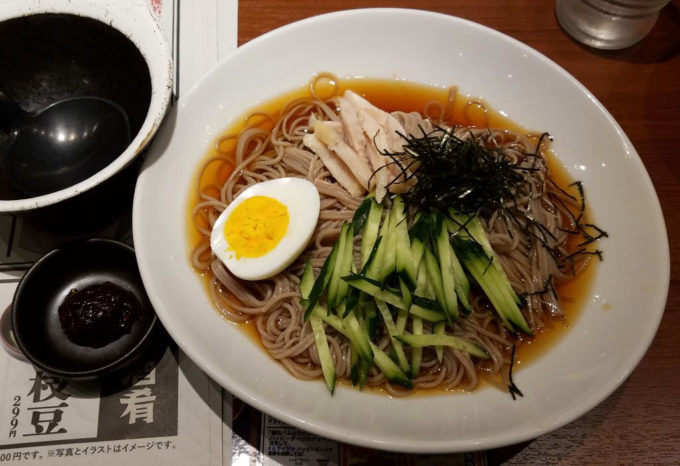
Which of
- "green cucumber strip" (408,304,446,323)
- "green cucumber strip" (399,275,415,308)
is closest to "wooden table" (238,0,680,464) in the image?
"green cucumber strip" (408,304,446,323)

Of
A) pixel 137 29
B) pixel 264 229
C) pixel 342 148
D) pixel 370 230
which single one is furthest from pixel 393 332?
pixel 137 29

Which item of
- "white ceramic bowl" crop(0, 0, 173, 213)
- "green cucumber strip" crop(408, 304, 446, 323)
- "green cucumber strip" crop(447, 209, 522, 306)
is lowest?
Answer: "green cucumber strip" crop(408, 304, 446, 323)

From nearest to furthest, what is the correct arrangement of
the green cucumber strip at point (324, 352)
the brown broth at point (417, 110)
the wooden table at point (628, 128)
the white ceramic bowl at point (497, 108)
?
1. the white ceramic bowl at point (497, 108)
2. the green cucumber strip at point (324, 352)
3. the wooden table at point (628, 128)
4. the brown broth at point (417, 110)

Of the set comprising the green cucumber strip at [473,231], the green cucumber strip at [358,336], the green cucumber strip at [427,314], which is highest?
the green cucumber strip at [473,231]

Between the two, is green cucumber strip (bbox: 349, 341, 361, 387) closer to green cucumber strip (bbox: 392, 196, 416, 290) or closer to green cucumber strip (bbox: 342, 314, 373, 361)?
green cucumber strip (bbox: 342, 314, 373, 361)

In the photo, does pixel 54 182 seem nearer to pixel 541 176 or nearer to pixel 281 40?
pixel 281 40

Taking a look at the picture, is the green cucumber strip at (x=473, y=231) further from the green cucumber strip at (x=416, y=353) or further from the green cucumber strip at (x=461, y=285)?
the green cucumber strip at (x=416, y=353)

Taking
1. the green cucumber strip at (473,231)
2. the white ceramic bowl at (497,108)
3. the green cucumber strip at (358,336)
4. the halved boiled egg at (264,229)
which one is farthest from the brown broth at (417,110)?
the green cucumber strip at (358,336)
